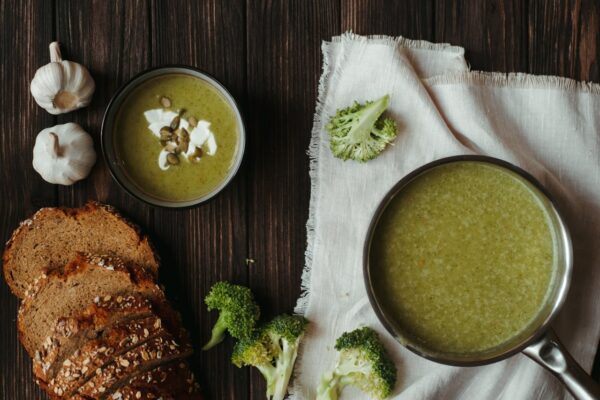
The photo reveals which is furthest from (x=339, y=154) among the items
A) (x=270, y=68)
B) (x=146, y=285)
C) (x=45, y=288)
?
(x=45, y=288)

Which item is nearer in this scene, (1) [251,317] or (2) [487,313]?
(2) [487,313]

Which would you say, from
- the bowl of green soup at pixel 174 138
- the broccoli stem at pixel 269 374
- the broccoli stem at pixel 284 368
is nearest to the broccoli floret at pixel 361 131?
the bowl of green soup at pixel 174 138

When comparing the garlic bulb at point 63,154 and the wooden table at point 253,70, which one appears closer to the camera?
the garlic bulb at point 63,154

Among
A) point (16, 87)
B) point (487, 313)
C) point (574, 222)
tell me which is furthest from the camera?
point (16, 87)

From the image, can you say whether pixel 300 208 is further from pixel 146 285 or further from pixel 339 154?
pixel 146 285

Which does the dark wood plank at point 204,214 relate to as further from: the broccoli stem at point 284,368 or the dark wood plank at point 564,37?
the dark wood plank at point 564,37

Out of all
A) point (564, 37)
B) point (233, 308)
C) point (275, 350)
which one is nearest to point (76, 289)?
point (233, 308)

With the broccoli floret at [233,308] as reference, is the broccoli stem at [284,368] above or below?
below

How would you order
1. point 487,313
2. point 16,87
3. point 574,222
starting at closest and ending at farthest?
point 487,313 → point 574,222 → point 16,87
